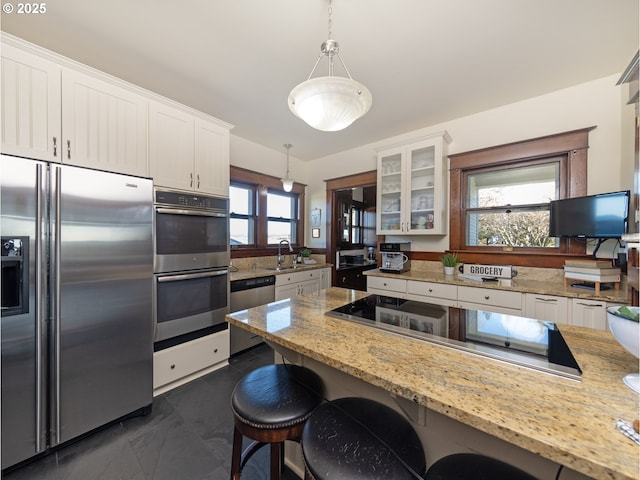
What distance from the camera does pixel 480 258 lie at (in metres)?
2.85

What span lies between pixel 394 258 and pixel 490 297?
1.13 meters

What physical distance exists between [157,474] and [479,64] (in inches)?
140

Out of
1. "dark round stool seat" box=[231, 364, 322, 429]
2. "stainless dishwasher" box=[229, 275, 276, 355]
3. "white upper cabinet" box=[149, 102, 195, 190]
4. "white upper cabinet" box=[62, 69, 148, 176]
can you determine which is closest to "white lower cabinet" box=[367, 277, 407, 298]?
"stainless dishwasher" box=[229, 275, 276, 355]

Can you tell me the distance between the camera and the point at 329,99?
1.15 meters

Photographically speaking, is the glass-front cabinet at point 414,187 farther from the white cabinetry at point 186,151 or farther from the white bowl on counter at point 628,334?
the white bowl on counter at point 628,334

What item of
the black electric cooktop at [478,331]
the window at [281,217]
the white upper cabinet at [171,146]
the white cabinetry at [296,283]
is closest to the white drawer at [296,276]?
the white cabinetry at [296,283]

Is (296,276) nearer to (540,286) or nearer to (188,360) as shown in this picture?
(188,360)

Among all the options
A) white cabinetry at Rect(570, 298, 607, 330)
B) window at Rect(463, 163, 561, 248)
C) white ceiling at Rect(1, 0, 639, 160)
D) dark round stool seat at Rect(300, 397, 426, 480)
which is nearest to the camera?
dark round stool seat at Rect(300, 397, 426, 480)

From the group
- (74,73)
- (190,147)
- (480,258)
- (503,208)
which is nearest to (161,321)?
(190,147)

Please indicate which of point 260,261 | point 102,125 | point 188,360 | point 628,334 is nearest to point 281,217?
point 260,261

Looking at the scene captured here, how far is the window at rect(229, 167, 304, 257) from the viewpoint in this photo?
347 centimetres

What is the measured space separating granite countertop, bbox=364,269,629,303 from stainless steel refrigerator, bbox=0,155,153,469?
98.5 inches

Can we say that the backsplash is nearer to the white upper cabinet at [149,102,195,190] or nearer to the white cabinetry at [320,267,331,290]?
the white cabinetry at [320,267,331,290]

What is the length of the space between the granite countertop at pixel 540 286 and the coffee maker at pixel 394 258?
137 mm
